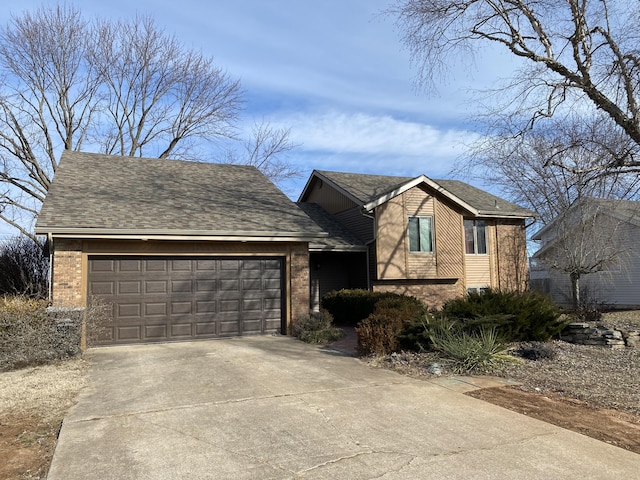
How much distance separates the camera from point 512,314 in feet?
35.0

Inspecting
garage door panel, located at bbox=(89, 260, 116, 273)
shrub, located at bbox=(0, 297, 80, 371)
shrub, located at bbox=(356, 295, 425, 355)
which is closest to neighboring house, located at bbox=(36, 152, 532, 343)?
garage door panel, located at bbox=(89, 260, 116, 273)

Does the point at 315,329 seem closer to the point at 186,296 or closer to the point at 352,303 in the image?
the point at 352,303

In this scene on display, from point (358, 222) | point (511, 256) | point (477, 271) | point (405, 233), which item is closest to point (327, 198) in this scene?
point (358, 222)

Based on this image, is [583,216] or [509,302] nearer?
[509,302]

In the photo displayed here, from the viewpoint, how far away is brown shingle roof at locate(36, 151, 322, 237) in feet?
38.8

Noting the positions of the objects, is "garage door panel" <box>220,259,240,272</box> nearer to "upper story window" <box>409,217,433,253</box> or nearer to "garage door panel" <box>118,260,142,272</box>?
"garage door panel" <box>118,260,142,272</box>

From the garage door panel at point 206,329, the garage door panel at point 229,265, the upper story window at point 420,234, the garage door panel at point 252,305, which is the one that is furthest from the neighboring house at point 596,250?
the garage door panel at point 206,329

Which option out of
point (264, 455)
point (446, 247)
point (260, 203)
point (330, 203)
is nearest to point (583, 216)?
point (446, 247)

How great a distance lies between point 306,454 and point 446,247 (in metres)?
15.5

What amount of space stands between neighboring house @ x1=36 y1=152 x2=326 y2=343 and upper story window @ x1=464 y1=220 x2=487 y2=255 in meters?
9.33

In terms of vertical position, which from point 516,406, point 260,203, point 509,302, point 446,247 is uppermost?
point 260,203

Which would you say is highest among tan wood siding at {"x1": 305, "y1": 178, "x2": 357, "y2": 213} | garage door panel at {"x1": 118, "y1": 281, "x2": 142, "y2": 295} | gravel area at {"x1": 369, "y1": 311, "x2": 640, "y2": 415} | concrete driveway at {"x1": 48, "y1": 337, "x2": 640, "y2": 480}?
tan wood siding at {"x1": 305, "y1": 178, "x2": 357, "y2": 213}

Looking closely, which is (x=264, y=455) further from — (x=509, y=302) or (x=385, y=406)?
(x=509, y=302)

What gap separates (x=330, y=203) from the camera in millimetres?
21438
